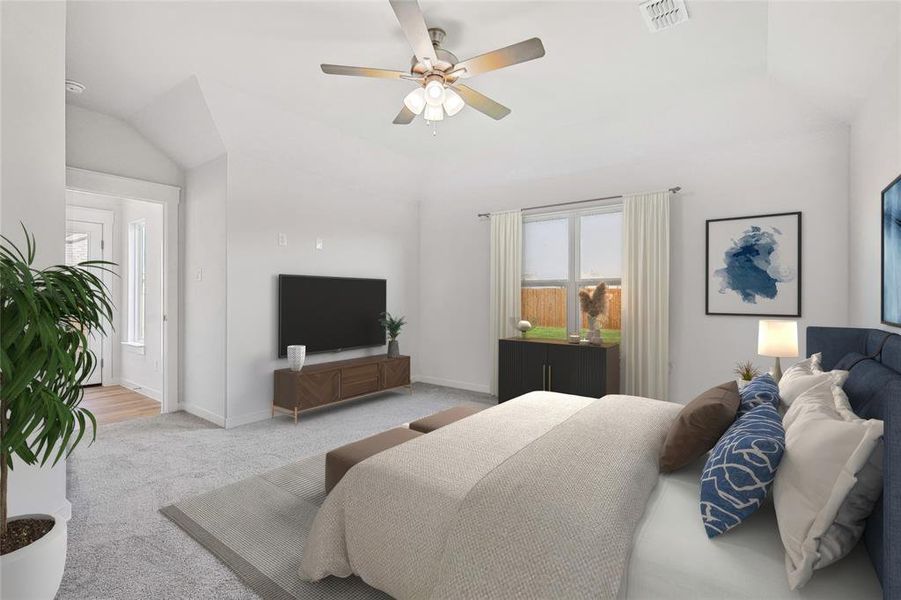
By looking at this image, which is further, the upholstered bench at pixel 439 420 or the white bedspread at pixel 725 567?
the upholstered bench at pixel 439 420

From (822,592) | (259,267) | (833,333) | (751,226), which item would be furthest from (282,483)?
(751,226)

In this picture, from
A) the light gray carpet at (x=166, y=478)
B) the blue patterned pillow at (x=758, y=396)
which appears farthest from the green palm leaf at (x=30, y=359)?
the blue patterned pillow at (x=758, y=396)

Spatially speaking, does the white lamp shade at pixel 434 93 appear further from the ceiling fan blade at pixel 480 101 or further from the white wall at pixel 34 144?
→ the white wall at pixel 34 144

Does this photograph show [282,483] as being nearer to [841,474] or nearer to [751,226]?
[841,474]

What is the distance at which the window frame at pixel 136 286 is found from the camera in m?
5.44

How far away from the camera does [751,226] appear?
3.84 meters

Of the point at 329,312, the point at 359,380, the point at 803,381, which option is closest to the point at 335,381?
the point at 359,380

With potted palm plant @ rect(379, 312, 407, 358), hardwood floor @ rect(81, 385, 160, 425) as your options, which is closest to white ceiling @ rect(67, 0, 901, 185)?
potted palm plant @ rect(379, 312, 407, 358)

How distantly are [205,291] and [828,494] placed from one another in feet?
15.3

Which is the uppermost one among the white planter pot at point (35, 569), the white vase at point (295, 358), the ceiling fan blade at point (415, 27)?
the ceiling fan blade at point (415, 27)

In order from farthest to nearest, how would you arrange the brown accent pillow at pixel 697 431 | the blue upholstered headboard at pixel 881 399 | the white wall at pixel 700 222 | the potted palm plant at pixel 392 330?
the potted palm plant at pixel 392 330
the white wall at pixel 700 222
the brown accent pillow at pixel 697 431
the blue upholstered headboard at pixel 881 399

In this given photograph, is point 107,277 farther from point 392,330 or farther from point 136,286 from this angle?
point 392,330

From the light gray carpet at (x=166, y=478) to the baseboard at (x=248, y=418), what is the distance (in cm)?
Result: 10

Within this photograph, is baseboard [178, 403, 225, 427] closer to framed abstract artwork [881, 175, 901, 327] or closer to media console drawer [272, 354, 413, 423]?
media console drawer [272, 354, 413, 423]
